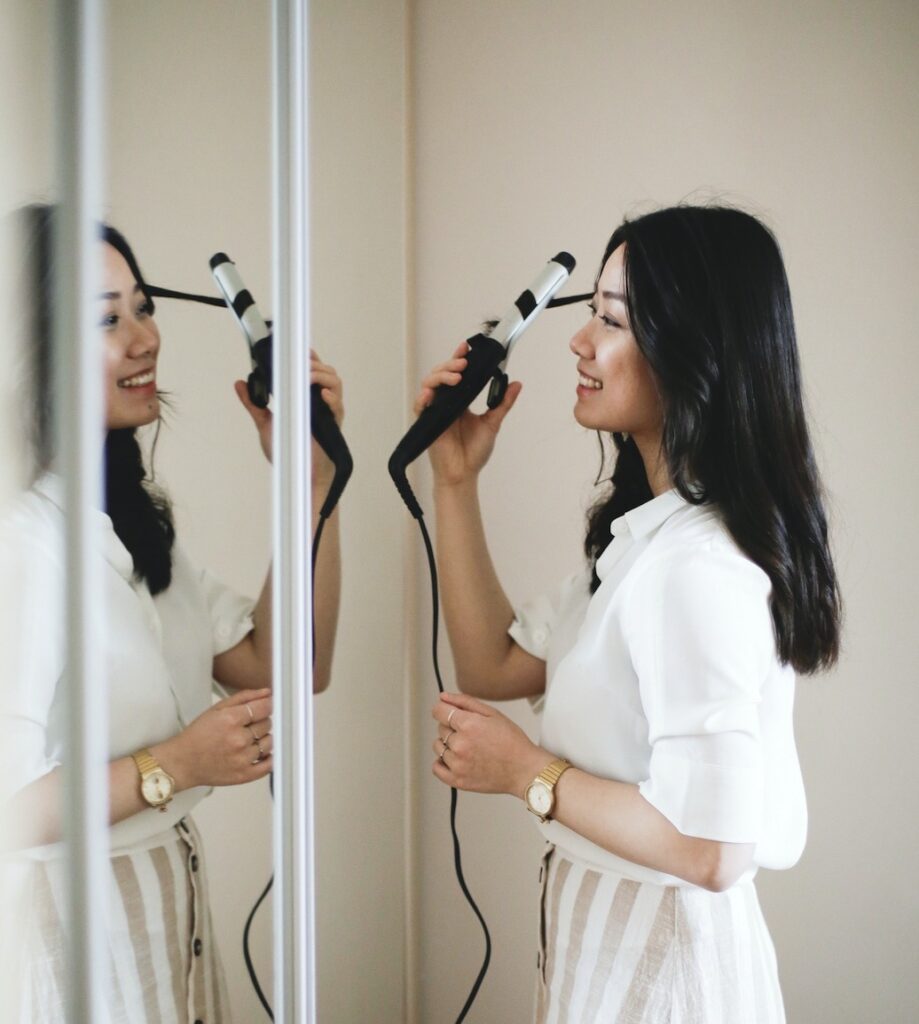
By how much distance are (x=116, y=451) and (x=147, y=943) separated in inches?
11.5

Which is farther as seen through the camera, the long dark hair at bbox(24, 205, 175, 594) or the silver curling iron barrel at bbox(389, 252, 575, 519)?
the silver curling iron barrel at bbox(389, 252, 575, 519)

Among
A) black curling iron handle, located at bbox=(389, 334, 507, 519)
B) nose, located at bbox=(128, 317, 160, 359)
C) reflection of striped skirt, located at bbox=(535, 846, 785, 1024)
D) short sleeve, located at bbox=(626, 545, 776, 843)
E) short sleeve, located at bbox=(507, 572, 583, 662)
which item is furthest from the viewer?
short sleeve, located at bbox=(507, 572, 583, 662)

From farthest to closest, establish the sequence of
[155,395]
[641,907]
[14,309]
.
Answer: [641,907]
[155,395]
[14,309]

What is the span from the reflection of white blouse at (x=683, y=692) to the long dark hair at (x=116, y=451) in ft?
1.38

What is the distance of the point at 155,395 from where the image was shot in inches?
20.7

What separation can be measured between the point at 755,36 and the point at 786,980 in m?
1.34

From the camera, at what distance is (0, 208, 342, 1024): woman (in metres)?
0.41

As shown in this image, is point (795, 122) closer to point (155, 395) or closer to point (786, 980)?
point (155, 395)

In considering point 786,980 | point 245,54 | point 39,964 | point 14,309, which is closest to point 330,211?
point 245,54

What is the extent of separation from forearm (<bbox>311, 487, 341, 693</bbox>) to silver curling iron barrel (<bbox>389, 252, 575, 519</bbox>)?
0.10m

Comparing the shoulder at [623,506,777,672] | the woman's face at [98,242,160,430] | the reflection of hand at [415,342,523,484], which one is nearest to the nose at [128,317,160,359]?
the woman's face at [98,242,160,430]

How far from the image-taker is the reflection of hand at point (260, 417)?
683 millimetres

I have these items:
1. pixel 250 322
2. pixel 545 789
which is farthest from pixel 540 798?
pixel 250 322

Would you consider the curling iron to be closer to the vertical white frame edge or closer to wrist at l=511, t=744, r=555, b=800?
the vertical white frame edge
